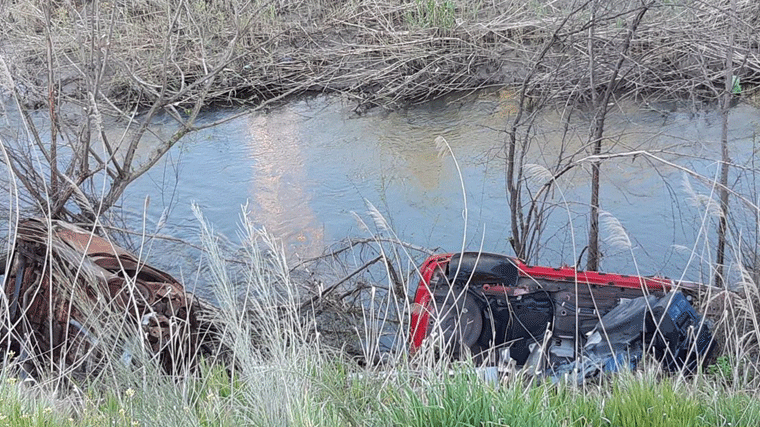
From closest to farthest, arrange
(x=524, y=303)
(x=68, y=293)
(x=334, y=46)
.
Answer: (x=68, y=293), (x=524, y=303), (x=334, y=46)

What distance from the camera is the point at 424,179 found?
9734 millimetres

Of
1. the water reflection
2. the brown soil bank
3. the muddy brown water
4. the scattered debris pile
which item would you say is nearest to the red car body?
the muddy brown water

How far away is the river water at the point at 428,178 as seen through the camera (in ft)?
25.8

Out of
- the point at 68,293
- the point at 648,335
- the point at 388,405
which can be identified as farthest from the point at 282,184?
the point at 388,405

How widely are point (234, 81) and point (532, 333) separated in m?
8.31

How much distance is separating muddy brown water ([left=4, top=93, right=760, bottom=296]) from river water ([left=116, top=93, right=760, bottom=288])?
21 millimetres

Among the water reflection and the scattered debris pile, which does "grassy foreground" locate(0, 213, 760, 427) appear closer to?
the scattered debris pile

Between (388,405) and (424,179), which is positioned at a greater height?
(388,405)

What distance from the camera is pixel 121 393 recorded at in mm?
3447

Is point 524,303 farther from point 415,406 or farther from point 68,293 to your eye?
point 415,406

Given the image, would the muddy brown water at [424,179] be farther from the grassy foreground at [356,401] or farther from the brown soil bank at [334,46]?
the grassy foreground at [356,401]

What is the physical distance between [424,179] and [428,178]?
0.17 feet

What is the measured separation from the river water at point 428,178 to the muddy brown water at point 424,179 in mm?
21

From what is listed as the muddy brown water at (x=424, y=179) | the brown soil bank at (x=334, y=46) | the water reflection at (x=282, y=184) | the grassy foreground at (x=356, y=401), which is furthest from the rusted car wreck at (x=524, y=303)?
the brown soil bank at (x=334, y=46)
